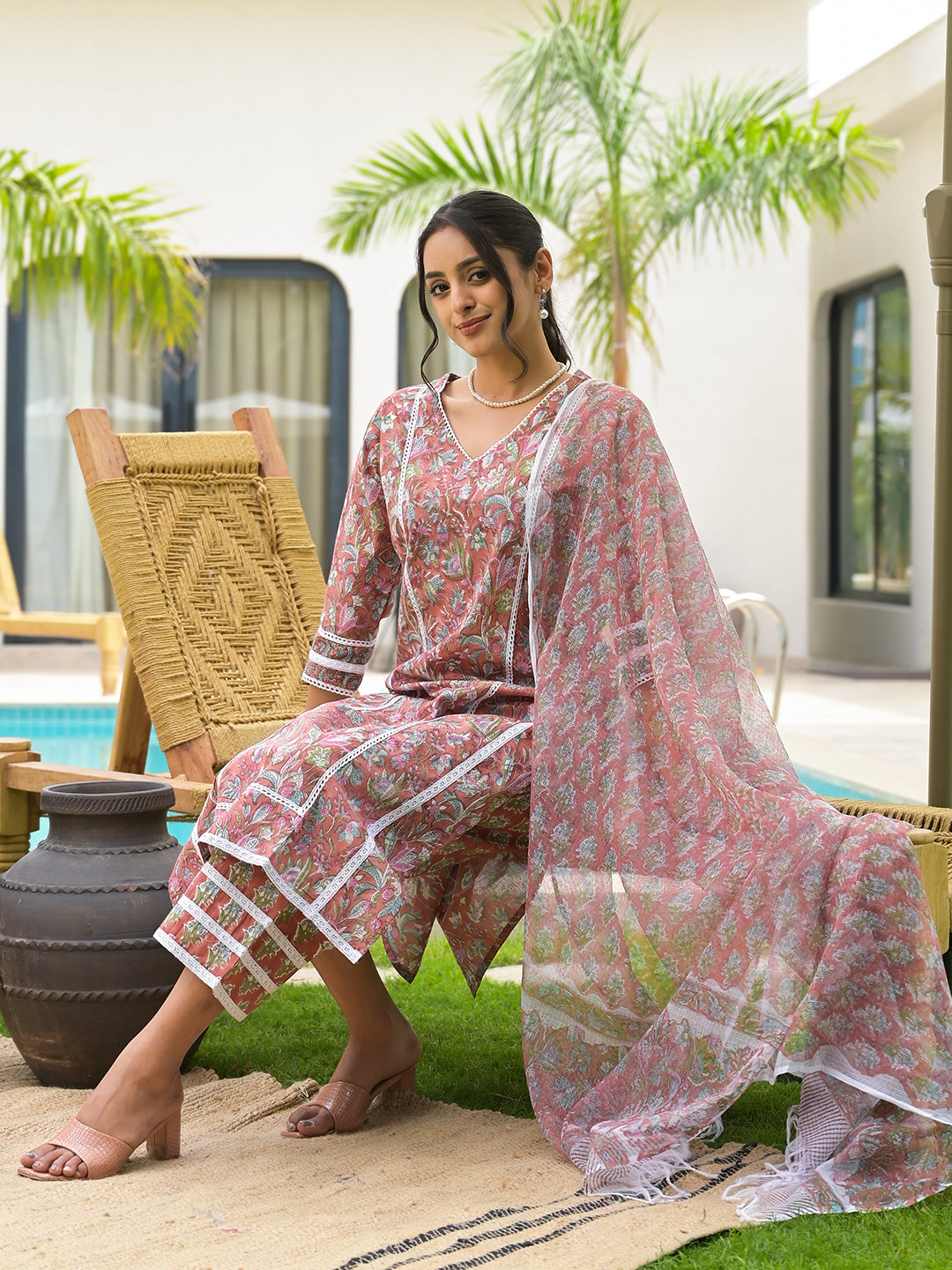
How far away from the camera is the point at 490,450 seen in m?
2.40

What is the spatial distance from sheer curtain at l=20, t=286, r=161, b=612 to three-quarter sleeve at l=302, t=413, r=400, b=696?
8.62 meters

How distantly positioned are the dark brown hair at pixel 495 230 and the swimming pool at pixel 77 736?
3.76 m

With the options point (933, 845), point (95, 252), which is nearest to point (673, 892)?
point (933, 845)

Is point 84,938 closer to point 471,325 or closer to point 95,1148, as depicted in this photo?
point 95,1148

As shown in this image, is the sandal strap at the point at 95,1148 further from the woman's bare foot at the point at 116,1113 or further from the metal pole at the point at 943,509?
the metal pole at the point at 943,509

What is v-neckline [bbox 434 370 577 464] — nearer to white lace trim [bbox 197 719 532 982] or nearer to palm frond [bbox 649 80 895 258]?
white lace trim [bbox 197 719 532 982]

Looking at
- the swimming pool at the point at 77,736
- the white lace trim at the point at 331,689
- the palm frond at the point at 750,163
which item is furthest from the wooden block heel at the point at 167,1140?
the palm frond at the point at 750,163

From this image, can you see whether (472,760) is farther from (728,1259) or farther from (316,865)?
(728,1259)

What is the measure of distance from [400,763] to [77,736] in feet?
18.1

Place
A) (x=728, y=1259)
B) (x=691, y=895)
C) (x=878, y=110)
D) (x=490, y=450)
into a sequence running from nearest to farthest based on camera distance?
(x=728, y=1259), (x=691, y=895), (x=490, y=450), (x=878, y=110)

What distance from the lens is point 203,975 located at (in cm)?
204

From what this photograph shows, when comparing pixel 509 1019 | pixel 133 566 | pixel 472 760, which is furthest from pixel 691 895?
pixel 133 566

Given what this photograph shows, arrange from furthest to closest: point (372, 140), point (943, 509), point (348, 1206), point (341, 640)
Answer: point (372, 140) → point (943, 509) → point (341, 640) → point (348, 1206)

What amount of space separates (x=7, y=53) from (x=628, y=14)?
4.27 metres
